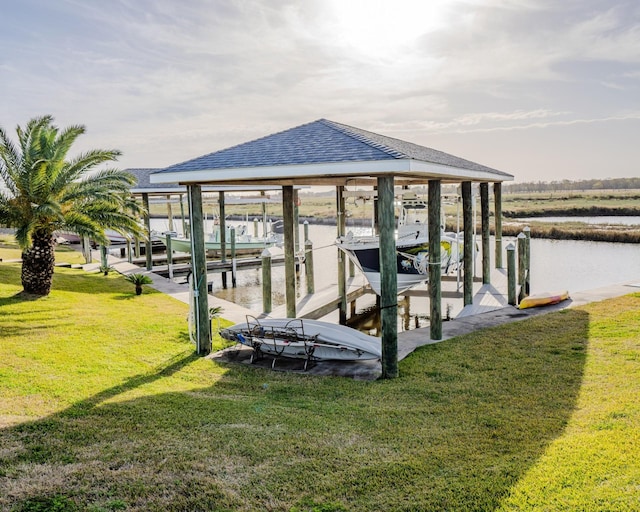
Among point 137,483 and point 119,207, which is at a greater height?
point 119,207

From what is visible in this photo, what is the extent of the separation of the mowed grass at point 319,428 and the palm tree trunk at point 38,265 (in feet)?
12.1

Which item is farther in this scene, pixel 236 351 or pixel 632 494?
pixel 236 351

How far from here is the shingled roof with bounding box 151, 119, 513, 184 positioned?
848 cm

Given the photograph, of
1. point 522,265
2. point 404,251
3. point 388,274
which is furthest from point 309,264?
point 388,274

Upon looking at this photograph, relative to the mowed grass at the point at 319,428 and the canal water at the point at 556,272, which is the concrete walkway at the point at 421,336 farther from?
the canal water at the point at 556,272

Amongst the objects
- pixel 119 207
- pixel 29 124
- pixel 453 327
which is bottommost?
pixel 453 327

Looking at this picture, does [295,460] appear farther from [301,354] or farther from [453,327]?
[453,327]

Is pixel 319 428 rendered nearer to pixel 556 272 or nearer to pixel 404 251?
pixel 404 251

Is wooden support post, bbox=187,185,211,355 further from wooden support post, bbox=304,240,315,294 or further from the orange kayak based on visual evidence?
the orange kayak

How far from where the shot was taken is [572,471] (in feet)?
16.3

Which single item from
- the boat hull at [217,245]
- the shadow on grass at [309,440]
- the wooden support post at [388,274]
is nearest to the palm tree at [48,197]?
the shadow on grass at [309,440]

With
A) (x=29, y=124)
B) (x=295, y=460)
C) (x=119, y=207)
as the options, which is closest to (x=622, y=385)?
(x=295, y=460)

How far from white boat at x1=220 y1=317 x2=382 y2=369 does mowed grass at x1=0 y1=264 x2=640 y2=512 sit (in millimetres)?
605

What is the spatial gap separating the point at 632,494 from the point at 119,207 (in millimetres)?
14279
